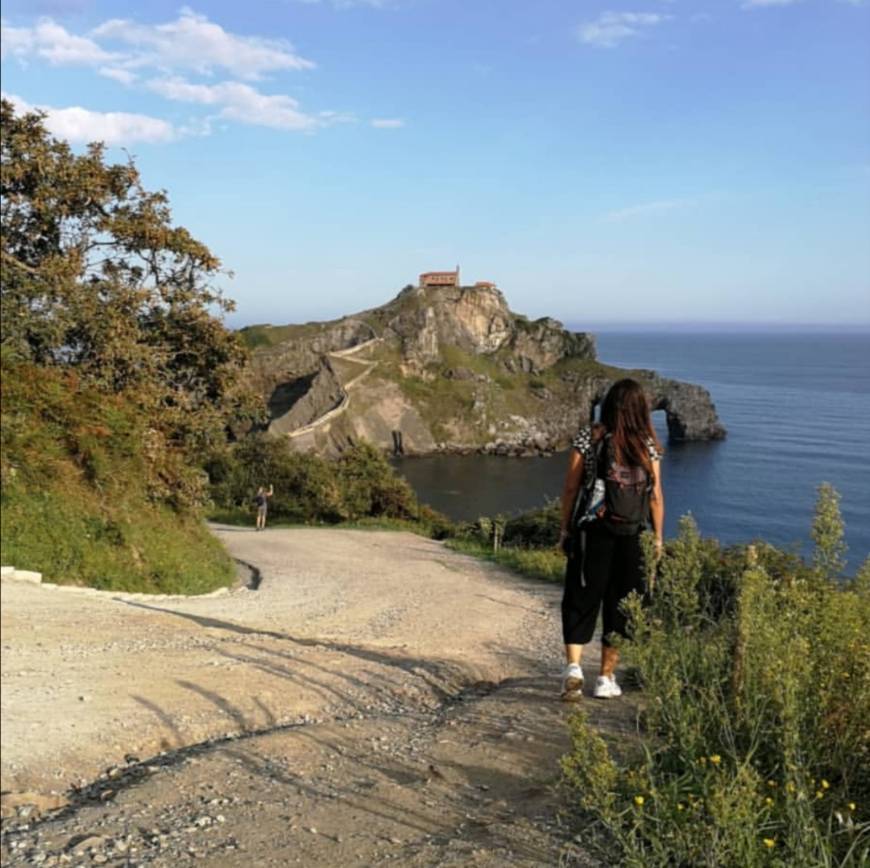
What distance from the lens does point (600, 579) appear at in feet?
18.8

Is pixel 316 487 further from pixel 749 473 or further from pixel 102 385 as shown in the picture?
pixel 749 473

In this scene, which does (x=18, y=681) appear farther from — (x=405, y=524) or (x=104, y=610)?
(x=405, y=524)

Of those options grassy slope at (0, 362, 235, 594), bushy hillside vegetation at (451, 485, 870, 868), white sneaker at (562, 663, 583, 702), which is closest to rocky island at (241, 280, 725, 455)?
grassy slope at (0, 362, 235, 594)

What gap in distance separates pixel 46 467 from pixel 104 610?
3145mm

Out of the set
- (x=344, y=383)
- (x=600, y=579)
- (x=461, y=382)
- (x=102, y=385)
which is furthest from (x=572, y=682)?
(x=461, y=382)

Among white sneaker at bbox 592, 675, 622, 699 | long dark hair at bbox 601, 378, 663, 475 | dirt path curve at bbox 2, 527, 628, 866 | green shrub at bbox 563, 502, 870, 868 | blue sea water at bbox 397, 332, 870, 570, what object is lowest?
blue sea water at bbox 397, 332, 870, 570

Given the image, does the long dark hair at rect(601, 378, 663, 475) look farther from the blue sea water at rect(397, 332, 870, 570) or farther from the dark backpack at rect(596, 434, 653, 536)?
the blue sea water at rect(397, 332, 870, 570)

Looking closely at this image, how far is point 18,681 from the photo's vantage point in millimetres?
6684

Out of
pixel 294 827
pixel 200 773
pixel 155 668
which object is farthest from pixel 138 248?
pixel 294 827

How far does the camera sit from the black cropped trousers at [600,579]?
18.6 ft

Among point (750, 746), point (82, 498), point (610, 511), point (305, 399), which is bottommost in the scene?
point (305, 399)

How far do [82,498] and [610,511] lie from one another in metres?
8.64

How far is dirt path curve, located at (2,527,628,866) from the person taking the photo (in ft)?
13.3

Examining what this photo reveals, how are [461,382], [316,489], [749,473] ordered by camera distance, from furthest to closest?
[461,382]
[749,473]
[316,489]
